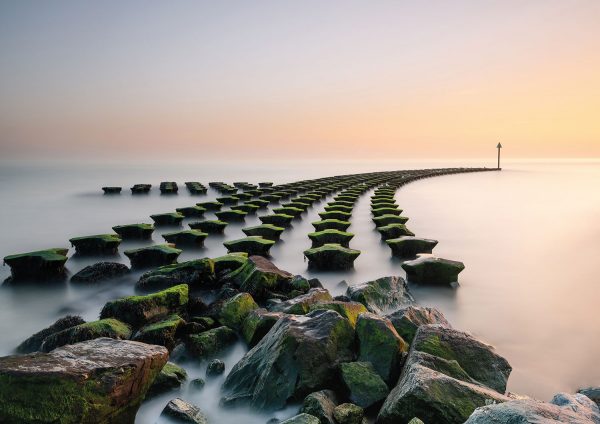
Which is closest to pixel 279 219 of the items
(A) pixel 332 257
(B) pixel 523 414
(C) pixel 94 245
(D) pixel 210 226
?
(D) pixel 210 226

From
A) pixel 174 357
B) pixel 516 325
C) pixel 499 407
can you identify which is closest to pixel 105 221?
pixel 174 357

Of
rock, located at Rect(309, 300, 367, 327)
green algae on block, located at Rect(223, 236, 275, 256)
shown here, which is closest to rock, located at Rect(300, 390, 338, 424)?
A: rock, located at Rect(309, 300, 367, 327)

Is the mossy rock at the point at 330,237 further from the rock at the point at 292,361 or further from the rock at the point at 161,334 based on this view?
the rock at the point at 292,361

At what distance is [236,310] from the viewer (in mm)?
5828

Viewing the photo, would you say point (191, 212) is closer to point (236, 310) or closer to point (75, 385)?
point (236, 310)

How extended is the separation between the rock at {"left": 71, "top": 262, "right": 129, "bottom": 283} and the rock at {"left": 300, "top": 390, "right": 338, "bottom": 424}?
668 centimetres

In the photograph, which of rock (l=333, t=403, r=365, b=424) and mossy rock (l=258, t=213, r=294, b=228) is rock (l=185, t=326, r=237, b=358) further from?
mossy rock (l=258, t=213, r=294, b=228)

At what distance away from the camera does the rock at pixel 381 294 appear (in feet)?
20.8

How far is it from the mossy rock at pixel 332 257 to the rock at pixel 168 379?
566 cm

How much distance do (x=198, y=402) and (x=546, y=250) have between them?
12.6 m

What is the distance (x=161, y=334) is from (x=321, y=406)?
2.46m

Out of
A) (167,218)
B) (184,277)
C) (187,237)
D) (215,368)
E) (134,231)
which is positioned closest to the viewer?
(215,368)

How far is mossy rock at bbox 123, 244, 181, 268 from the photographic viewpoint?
383 inches

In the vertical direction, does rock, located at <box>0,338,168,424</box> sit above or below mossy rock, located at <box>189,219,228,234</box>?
above
